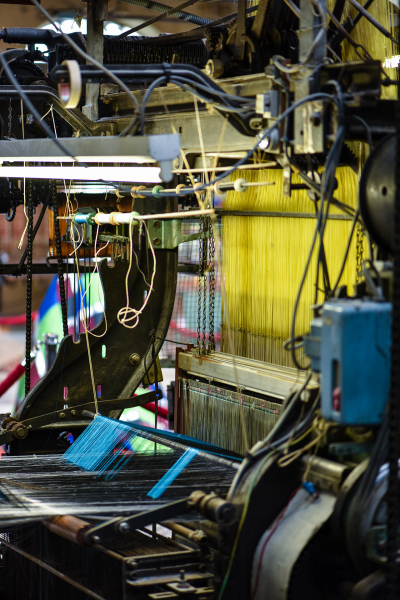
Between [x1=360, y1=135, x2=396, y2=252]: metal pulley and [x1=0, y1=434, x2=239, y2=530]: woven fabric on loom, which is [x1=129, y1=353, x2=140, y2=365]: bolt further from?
[x1=360, y1=135, x2=396, y2=252]: metal pulley

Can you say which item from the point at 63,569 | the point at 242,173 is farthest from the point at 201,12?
the point at 63,569

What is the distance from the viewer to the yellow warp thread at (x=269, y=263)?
4.36m

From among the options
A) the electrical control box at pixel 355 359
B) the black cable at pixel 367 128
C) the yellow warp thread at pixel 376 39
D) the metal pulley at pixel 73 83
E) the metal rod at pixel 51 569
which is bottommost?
the metal rod at pixel 51 569

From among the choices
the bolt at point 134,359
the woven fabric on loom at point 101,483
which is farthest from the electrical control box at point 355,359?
the bolt at point 134,359

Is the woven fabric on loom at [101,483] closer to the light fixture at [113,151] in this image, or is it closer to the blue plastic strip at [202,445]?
the blue plastic strip at [202,445]

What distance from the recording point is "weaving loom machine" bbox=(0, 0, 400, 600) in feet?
8.73

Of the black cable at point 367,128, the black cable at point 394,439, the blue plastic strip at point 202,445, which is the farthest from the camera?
the blue plastic strip at point 202,445

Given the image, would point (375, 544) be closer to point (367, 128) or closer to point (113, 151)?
point (367, 128)

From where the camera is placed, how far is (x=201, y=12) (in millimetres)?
10602

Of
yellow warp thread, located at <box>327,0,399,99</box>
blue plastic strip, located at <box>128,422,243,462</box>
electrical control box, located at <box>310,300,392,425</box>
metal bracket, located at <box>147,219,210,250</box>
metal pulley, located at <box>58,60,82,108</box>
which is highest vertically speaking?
yellow warp thread, located at <box>327,0,399,99</box>

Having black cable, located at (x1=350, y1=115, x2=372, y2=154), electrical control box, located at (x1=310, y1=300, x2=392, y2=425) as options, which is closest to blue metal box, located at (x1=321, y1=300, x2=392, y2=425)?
electrical control box, located at (x1=310, y1=300, x2=392, y2=425)

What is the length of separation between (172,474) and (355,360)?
155cm

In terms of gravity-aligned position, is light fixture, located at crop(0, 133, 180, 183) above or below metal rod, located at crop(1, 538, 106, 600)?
above

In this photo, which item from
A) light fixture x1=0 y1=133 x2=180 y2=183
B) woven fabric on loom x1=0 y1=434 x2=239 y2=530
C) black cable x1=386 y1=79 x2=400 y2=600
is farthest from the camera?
woven fabric on loom x1=0 y1=434 x2=239 y2=530
